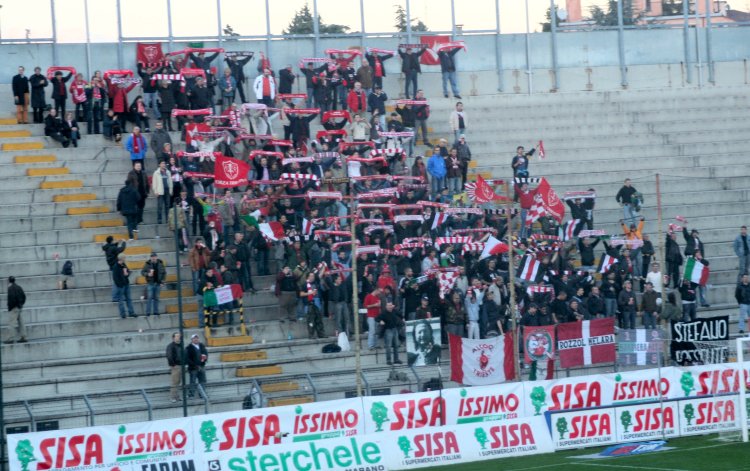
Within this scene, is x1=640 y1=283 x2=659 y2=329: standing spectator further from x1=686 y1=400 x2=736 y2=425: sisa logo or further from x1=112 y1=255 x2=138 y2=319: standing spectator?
x1=112 y1=255 x2=138 y2=319: standing spectator

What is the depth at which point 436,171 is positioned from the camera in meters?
35.3

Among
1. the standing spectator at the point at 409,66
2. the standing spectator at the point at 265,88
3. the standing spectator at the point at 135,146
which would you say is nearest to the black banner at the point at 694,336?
the standing spectator at the point at 409,66

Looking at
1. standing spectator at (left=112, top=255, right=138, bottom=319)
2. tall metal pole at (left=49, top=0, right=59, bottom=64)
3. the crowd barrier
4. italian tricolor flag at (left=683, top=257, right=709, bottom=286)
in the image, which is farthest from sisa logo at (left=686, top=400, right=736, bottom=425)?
tall metal pole at (left=49, top=0, right=59, bottom=64)

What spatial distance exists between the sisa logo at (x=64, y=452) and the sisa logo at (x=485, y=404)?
24.2ft

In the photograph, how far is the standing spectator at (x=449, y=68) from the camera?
41.1 metres

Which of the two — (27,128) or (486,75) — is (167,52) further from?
(486,75)

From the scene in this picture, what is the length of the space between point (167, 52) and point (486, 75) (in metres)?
10.7

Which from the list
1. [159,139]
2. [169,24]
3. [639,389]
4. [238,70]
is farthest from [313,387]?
[169,24]

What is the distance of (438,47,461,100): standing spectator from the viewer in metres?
41.1

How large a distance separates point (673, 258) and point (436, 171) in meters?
6.61

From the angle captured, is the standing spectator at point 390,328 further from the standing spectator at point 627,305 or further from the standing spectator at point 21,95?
the standing spectator at point 21,95

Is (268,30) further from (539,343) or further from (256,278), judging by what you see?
(539,343)

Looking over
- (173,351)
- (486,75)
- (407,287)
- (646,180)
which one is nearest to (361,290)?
(407,287)

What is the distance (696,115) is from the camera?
143 ft
